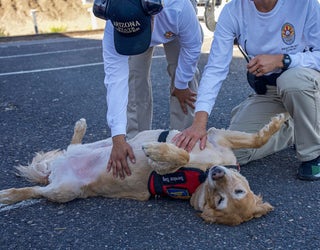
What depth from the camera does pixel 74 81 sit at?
24.2ft

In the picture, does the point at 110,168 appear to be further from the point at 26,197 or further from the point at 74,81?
the point at 74,81

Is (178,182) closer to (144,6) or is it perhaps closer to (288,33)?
(144,6)

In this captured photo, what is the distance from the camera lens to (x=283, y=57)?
338 cm

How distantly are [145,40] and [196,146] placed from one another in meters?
0.75

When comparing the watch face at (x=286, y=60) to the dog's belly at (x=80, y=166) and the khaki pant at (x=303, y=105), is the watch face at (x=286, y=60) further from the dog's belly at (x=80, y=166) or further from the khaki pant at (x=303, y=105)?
the dog's belly at (x=80, y=166)

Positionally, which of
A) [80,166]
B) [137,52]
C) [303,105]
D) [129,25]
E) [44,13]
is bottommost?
[44,13]

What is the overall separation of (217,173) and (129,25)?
1.02m

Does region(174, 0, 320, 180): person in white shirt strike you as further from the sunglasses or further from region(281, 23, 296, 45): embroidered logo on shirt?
the sunglasses

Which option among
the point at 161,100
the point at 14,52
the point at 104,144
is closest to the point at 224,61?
the point at 104,144

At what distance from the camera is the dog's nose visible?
2855 millimetres

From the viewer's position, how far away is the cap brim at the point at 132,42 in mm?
3072

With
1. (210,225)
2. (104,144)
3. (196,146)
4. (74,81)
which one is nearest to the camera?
(210,225)

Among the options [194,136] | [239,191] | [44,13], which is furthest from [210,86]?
[44,13]

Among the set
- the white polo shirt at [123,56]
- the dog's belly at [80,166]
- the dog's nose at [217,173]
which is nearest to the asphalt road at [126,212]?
the dog's belly at [80,166]
